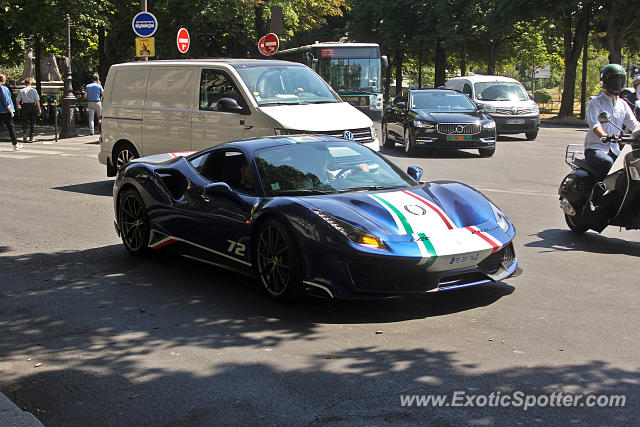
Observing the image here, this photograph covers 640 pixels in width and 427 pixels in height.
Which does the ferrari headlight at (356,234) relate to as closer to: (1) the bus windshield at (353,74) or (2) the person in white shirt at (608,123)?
(2) the person in white shirt at (608,123)

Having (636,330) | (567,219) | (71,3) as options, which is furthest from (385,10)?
(636,330)

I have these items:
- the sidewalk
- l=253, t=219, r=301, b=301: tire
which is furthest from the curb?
the sidewalk

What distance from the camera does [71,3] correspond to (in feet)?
91.8

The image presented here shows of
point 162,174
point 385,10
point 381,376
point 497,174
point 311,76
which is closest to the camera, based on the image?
point 381,376

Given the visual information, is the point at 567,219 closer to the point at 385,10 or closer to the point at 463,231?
the point at 463,231

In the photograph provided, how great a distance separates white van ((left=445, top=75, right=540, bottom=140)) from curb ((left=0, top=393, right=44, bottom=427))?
73.0 feet

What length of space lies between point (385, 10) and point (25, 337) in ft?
176

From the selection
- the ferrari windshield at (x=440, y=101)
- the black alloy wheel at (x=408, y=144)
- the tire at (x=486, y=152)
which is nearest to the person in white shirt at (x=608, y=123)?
the tire at (x=486, y=152)

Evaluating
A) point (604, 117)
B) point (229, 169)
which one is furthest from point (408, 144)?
point (229, 169)

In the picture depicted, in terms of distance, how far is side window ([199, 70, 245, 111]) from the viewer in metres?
13.0

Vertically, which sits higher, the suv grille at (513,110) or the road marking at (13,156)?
the suv grille at (513,110)

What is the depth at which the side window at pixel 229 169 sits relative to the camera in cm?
734

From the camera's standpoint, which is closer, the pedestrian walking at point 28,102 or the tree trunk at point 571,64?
the pedestrian walking at point 28,102

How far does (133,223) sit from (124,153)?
5.79 m
